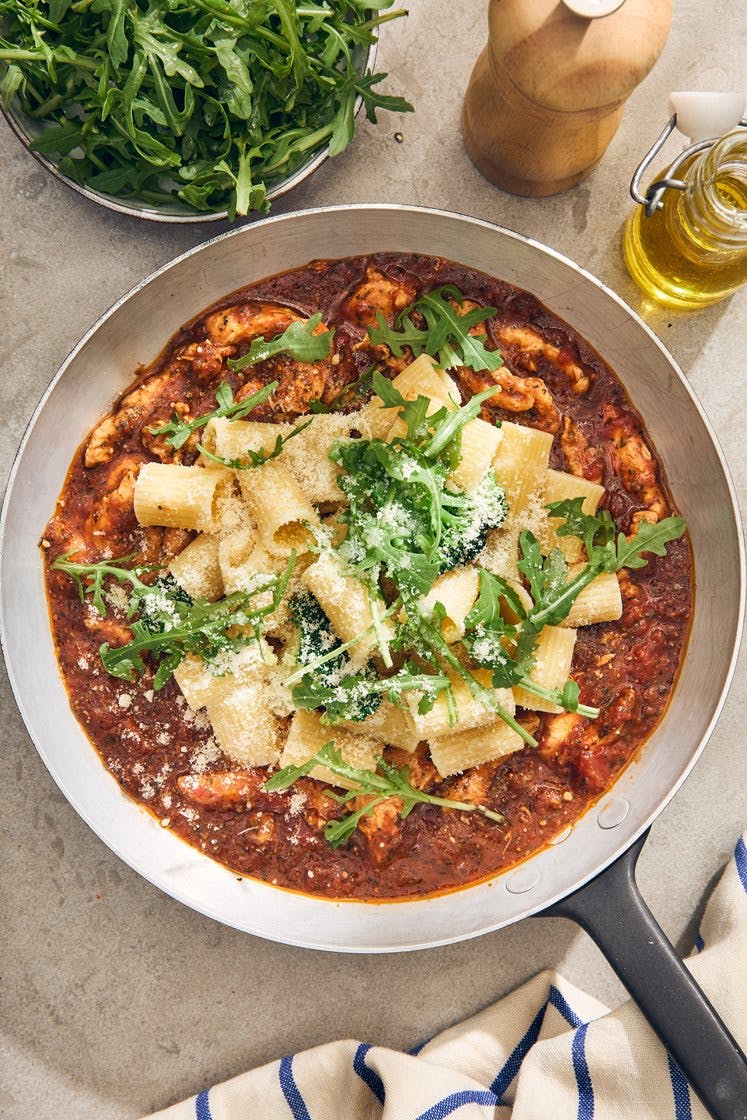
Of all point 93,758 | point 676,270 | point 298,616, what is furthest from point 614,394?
point 93,758

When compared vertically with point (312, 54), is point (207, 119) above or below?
below

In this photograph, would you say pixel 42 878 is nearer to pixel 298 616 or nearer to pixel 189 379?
pixel 298 616

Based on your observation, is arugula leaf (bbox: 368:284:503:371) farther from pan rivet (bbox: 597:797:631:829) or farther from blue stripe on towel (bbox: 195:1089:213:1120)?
blue stripe on towel (bbox: 195:1089:213:1120)

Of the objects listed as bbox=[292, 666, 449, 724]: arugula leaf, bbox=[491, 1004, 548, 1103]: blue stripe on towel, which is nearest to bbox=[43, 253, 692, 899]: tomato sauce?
bbox=[292, 666, 449, 724]: arugula leaf

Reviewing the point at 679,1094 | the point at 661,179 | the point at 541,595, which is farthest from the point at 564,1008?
the point at 661,179

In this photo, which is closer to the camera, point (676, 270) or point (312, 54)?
point (312, 54)

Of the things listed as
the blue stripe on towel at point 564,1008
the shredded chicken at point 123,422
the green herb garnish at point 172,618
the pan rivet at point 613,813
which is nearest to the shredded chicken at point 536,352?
the green herb garnish at point 172,618

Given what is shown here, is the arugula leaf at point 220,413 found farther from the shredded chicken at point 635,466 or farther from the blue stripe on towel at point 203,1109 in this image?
the blue stripe on towel at point 203,1109
